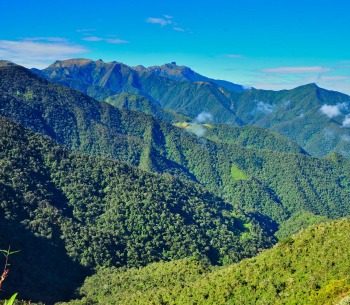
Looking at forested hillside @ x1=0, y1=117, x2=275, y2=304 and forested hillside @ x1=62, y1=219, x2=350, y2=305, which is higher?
forested hillside @ x1=62, y1=219, x2=350, y2=305

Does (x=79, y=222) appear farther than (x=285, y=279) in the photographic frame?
Yes

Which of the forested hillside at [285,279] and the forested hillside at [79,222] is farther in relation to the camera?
the forested hillside at [79,222]

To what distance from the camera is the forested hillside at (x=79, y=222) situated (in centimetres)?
12244

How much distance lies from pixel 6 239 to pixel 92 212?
56825mm

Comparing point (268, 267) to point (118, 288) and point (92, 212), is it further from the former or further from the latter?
point (92, 212)

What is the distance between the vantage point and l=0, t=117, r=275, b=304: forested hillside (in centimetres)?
12244

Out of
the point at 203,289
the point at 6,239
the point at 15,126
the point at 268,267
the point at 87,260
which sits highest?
the point at 15,126

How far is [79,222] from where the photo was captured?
162m

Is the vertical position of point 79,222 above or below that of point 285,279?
below

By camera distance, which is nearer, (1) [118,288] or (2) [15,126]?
(1) [118,288]

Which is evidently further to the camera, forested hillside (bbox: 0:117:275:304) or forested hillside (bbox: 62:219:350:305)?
forested hillside (bbox: 0:117:275:304)

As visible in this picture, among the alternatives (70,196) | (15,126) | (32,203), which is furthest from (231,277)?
(15,126)

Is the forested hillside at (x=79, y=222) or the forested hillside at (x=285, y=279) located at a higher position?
the forested hillside at (x=285, y=279)

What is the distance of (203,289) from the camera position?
7625cm
